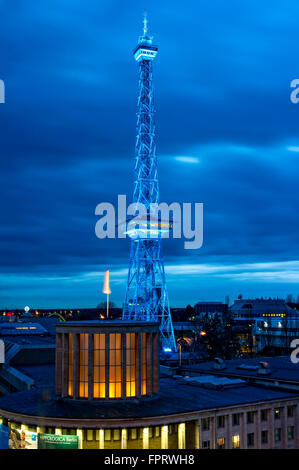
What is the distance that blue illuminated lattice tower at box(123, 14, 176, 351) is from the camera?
120312 mm

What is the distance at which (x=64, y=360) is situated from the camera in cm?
4631

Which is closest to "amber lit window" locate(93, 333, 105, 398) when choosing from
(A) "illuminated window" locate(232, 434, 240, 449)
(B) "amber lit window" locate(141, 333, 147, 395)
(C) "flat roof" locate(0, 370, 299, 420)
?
(C) "flat roof" locate(0, 370, 299, 420)

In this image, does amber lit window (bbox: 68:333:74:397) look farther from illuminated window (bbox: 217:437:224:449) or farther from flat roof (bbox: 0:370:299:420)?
illuminated window (bbox: 217:437:224:449)

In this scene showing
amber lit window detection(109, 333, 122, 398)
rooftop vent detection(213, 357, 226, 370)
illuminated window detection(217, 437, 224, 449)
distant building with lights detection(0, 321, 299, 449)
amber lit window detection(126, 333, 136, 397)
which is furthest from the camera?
rooftop vent detection(213, 357, 226, 370)

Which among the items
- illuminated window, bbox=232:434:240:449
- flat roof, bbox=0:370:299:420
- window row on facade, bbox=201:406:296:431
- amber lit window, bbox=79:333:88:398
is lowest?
illuminated window, bbox=232:434:240:449

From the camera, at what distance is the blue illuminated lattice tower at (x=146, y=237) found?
120312 mm

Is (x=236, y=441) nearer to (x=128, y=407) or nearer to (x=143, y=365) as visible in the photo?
(x=143, y=365)

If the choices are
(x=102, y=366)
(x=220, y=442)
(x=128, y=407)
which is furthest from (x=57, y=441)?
(x=220, y=442)

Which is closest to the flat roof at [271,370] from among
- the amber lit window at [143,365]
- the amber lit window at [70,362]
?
the amber lit window at [143,365]

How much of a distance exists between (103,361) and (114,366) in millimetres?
1036

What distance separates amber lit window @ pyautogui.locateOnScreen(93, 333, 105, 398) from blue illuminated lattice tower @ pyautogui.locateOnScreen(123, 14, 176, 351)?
72011mm

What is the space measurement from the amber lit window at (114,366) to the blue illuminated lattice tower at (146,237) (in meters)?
72.0
